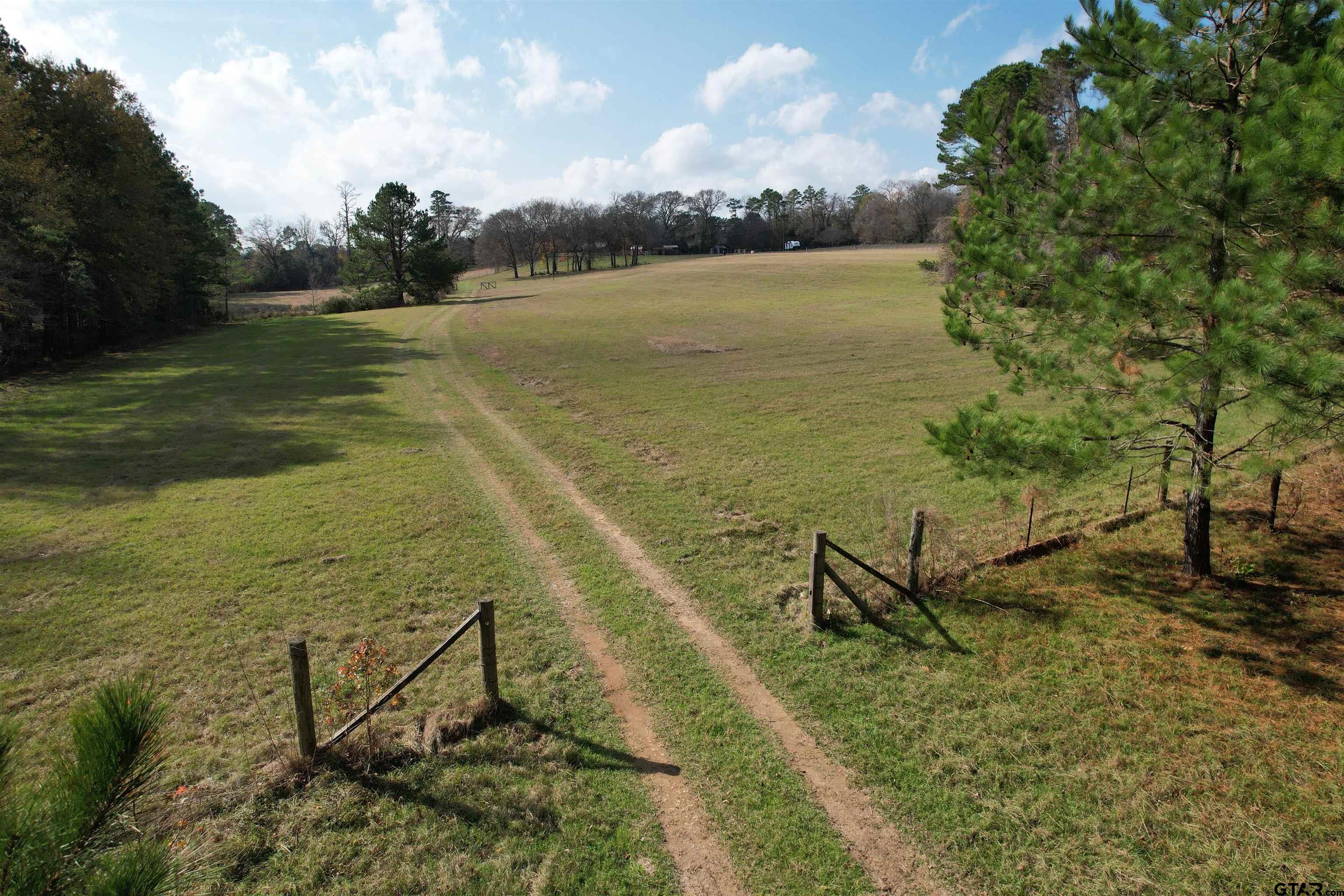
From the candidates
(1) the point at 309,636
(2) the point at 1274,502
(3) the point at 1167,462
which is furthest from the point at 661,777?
(2) the point at 1274,502

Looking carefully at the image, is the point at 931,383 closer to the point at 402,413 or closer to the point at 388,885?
the point at 402,413

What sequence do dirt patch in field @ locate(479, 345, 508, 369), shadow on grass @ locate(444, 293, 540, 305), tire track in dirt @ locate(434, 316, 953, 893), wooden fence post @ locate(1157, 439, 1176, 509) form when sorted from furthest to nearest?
1. shadow on grass @ locate(444, 293, 540, 305)
2. dirt patch in field @ locate(479, 345, 508, 369)
3. wooden fence post @ locate(1157, 439, 1176, 509)
4. tire track in dirt @ locate(434, 316, 953, 893)

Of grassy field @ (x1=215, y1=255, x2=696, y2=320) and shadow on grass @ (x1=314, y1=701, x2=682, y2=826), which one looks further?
grassy field @ (x1=215, y1=255, x2=696, y2=320)

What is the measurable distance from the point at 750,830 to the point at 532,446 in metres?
13.1

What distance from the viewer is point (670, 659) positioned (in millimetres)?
7895

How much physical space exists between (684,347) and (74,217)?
29.4m

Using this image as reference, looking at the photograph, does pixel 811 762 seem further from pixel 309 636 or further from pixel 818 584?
pixel 309 636

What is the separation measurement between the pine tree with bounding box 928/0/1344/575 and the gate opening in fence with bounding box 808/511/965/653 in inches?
51.7

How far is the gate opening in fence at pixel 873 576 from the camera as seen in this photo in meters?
8.11

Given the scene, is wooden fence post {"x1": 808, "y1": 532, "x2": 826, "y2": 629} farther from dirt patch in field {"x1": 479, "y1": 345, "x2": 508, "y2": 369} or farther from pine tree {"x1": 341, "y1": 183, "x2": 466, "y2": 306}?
pine tree {"x1": 341, "y1": 183, "x2": 466, "y2": 306}

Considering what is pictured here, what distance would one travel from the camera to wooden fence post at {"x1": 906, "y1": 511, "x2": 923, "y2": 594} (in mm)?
8664

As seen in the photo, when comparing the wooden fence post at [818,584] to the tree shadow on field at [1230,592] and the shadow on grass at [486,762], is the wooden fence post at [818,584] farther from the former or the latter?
the shadow on grass at [486,762]

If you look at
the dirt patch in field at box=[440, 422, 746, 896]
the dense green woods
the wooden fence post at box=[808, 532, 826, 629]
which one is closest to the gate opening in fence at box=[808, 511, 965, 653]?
the wooden fence post at box=[808, 532, 826, 629]

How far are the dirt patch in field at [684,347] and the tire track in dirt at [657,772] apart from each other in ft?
76.0
